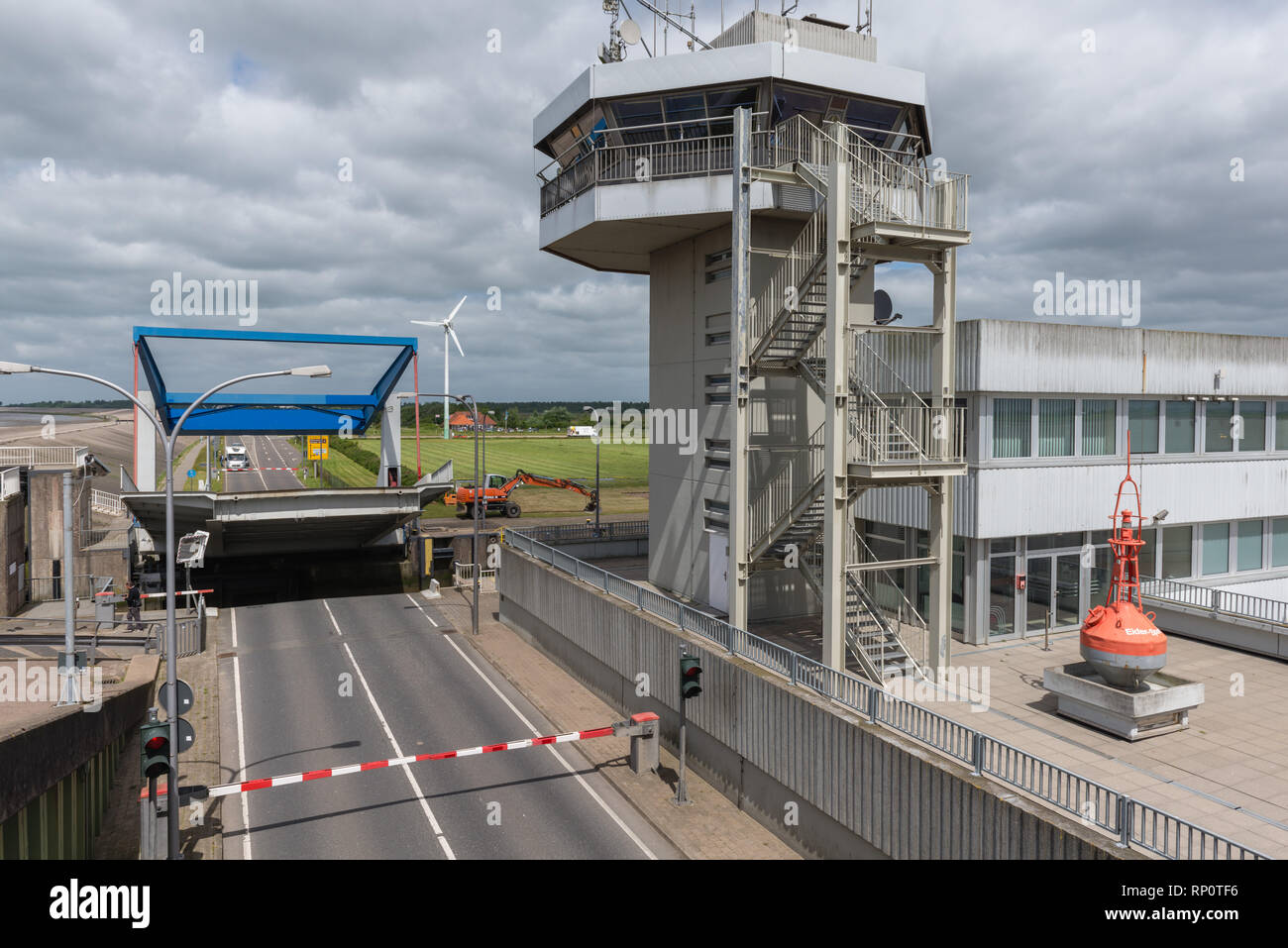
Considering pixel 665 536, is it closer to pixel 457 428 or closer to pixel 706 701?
pixel 706 701

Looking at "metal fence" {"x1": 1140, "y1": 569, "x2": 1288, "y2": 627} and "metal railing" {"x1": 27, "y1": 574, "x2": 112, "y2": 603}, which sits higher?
"metal fence" {"x1": 1140, "y1": 569, "x2": 1288, "y2": 627}

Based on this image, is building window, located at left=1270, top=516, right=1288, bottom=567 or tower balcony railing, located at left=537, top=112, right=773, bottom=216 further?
building window, located at left=1270, top=516, right=1288, bottom=567

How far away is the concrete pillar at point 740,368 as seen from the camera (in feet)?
65.9

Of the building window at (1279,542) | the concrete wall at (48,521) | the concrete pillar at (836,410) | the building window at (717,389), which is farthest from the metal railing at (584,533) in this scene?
the building window at (1279,542)

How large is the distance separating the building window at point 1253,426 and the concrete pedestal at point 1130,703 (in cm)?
1400

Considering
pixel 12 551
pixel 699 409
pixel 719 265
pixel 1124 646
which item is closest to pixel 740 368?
pixel 699 409

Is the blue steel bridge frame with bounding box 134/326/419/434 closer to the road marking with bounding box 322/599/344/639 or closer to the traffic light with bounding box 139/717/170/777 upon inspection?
the road marking with bounding box 322/599/344/639

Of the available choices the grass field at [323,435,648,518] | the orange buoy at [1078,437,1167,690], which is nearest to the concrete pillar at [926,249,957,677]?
the orange buoy at [1078,437,1167,690]

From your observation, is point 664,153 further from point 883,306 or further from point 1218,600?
point 1218,600

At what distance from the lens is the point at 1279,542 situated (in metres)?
27.3

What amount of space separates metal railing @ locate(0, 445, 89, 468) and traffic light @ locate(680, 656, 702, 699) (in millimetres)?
38318

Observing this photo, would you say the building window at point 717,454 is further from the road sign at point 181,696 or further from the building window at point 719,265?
the road sign at point 181,696

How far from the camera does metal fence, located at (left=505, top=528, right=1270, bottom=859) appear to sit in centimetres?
956

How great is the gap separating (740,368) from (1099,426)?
→ 10.8 metres
